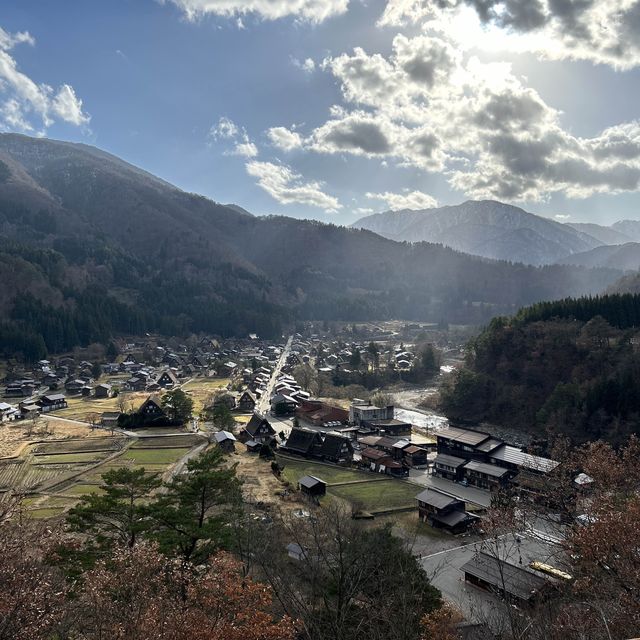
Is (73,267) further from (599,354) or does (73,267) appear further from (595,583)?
(595,583)

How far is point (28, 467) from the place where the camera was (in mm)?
31438

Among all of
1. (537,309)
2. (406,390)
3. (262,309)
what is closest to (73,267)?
(262,309)

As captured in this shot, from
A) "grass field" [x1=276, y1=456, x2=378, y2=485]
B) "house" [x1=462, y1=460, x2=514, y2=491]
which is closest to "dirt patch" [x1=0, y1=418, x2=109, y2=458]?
"grass field" [x1=276, y1=456, x2=378, y2=485]

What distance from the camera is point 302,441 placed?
1430 inches

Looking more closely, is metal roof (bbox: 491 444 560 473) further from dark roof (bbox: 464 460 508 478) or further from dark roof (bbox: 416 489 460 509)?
dark roof (bbox: 416 489 460 509)

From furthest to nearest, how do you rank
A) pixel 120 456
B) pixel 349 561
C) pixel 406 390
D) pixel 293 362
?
pixel 293 362, pixel 406 390, pixel 120 456, pixel 349 561

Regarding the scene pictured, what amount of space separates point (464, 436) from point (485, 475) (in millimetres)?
4958

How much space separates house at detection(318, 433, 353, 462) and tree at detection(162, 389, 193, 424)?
15955mm

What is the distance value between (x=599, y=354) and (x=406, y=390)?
1036 inches

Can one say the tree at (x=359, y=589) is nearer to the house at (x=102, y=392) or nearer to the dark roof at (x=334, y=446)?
the dark roof at (x=334, y=446)

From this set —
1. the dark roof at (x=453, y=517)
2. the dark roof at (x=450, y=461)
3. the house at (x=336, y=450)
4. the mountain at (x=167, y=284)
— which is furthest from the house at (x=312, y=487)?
the mountain at (x=167, y=284)

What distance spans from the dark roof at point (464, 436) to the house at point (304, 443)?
978 cm

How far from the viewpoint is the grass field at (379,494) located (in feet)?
88.0

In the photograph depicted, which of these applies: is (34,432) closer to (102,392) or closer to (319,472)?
(102,392)
